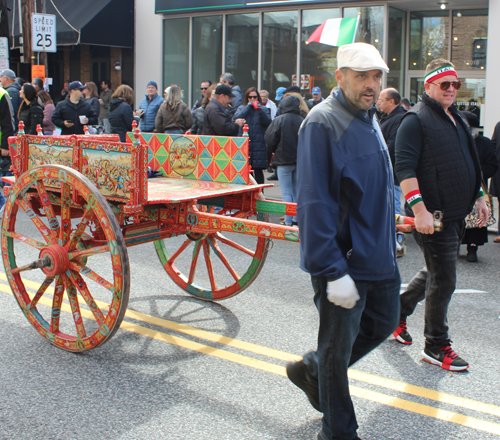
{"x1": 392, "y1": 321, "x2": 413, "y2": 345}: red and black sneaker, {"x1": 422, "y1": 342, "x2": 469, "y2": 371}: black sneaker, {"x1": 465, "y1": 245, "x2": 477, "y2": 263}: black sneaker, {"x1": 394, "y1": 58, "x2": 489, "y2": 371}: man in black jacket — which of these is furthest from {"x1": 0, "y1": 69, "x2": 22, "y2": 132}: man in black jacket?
{"x1": 422, "y1": 342, "x2": 469, "y2": 371}: black sneaker

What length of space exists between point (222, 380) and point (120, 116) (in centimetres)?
750

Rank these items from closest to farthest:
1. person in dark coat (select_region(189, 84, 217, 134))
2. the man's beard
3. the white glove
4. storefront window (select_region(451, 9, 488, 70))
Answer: the white glove, the man's beard, person in dark coat (select_region(189, 84, 217, 134)), storefront window (select_region(451, 9, 488, 70))

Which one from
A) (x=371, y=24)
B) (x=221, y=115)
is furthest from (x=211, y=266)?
(x=371, y=24)

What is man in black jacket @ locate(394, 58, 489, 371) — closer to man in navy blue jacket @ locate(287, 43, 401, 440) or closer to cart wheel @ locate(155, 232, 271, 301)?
man in navy blue jacket @ locate(287, 43, 401, 440)

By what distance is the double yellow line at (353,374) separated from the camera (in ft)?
10.7

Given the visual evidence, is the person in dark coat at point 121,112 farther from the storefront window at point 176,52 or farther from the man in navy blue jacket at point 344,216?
the man in navy blue jacket at point 344,216

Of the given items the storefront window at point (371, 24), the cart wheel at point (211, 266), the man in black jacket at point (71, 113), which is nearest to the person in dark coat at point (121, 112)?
the man in black jacket at point (71, 113)

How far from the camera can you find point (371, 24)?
1406cm

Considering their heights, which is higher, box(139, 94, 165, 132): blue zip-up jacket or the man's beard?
box(139, 94, 165, 132): blue zip-up jacket

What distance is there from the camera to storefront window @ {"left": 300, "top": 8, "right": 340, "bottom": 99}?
595 inches

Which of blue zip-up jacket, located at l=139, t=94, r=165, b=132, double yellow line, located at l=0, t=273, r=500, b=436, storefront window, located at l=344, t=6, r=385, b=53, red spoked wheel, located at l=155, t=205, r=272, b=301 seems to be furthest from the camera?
storefront window, located at l=344, t=6, r=385, b=53

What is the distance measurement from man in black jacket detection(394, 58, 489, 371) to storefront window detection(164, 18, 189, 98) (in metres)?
14.5

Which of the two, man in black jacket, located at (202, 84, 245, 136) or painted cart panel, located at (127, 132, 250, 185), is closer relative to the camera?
painted cart panel, located at (127, 132, 250, 185)

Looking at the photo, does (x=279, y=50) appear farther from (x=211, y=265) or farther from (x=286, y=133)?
(x=211, y=265)
